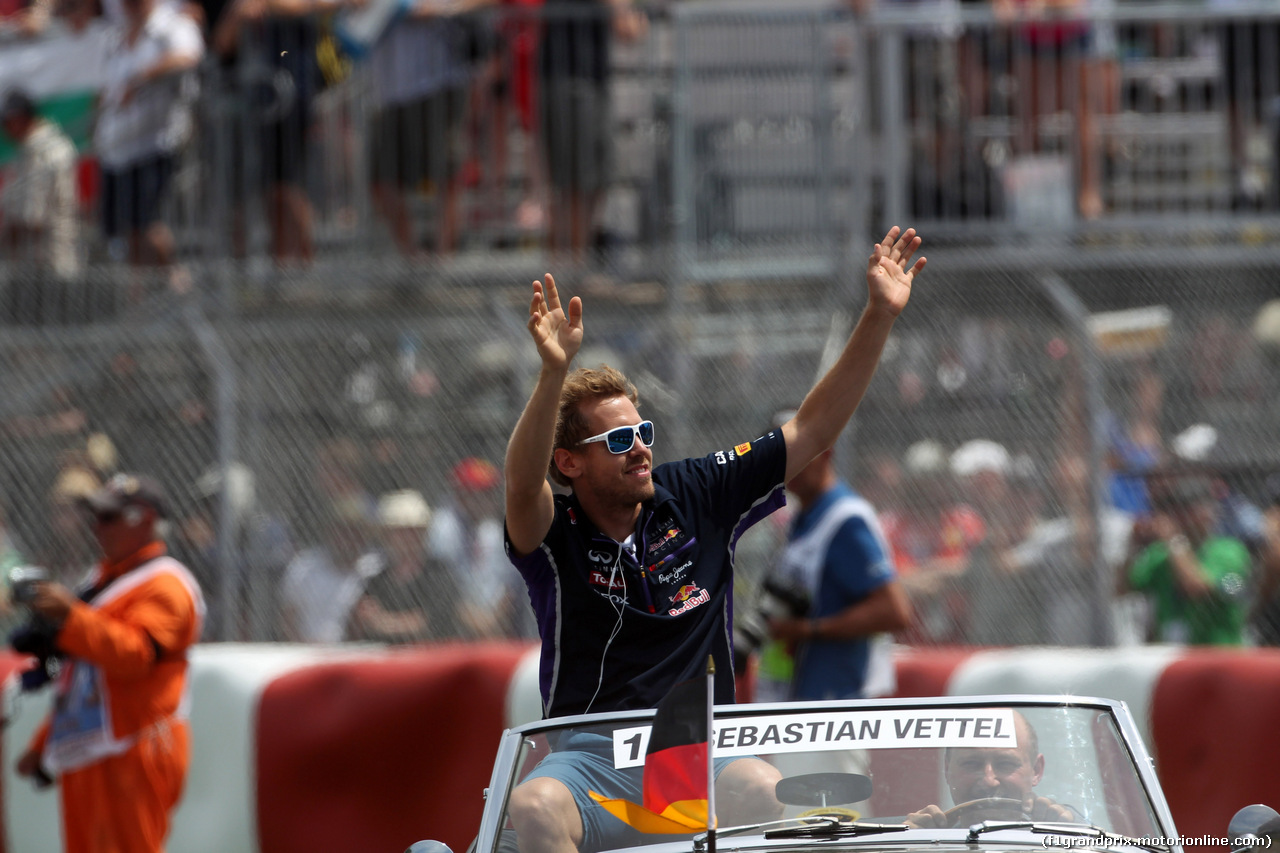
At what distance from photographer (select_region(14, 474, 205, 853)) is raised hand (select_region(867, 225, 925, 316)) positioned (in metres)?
3.46

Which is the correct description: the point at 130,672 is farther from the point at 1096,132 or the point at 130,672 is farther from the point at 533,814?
the point at 1096,132

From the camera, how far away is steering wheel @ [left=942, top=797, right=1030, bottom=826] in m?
3.30

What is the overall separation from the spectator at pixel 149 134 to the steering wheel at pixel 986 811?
277 inches

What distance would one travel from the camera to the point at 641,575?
3.99m

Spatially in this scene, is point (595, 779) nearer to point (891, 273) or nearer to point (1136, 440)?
point (891, 273)

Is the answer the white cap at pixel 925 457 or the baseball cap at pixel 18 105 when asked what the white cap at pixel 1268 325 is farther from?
the baseball cap at pixel 18 105

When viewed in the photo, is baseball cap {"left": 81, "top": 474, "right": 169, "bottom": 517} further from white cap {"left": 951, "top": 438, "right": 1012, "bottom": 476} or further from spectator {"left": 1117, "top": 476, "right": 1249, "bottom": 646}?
spectator {"left": 1117, "top": 476, "right": 1249, "bottom": 646}

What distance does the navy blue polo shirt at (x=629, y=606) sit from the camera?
396 cm

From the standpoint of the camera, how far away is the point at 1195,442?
25.1 ft

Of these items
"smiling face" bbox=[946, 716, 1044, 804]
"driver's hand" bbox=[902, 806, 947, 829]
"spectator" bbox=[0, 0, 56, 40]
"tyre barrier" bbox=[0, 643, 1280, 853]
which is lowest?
"tyre barrier" bbox=[0, 643, 1280, 853]

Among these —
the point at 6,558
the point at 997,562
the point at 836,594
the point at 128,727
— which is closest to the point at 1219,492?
the point at 997,562

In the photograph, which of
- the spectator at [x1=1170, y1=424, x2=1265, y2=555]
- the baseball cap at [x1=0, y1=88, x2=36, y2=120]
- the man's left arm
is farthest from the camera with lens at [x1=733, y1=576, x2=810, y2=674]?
the baseball cap at [x1=0, y1=88, x2=36, y2=120]

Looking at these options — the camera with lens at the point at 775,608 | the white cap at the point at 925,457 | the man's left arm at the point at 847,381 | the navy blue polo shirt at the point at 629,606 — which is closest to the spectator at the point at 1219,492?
the white cap at the point at 925,457

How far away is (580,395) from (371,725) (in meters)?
3.76
